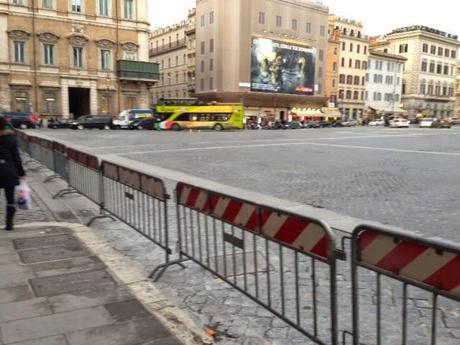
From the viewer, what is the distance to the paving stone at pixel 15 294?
3.94 metres

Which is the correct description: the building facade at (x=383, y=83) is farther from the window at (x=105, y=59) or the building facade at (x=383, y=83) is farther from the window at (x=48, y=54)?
the window at (x=48, y=54)

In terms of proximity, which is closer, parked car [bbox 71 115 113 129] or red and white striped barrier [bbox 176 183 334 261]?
red and white striped barrier [bbox 176 183 334 261]

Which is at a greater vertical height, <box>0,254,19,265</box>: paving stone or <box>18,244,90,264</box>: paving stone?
<box>0,254,19,265</box>: paving stone

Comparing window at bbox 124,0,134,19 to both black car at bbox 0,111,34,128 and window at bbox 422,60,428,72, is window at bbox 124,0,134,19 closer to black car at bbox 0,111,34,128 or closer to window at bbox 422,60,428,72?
black car at bbox 0,111,34,128

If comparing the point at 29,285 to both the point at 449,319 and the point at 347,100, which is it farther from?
Answer: the point at 347,100

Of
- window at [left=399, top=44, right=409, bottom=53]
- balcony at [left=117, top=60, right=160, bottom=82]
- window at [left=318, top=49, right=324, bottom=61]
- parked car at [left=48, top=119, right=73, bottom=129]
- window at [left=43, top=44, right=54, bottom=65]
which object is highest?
window at [left=399, top=44, right=409, bottom=53]

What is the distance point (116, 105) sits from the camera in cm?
5316

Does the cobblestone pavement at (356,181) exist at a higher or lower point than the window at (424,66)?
lower

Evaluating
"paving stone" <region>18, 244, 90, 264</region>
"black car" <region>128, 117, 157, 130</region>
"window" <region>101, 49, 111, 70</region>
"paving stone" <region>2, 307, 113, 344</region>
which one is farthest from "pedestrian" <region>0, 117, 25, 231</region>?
"window" <region>101, 49, 111, 70</region>

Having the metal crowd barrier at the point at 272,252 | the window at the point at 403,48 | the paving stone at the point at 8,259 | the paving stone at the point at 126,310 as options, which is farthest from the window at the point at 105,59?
the window at the point at 403,48

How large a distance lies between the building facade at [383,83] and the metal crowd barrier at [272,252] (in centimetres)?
9531

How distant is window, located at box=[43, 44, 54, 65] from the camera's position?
48719 mm

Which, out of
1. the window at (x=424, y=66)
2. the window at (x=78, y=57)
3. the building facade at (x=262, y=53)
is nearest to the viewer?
the window at (x=78, y=57)

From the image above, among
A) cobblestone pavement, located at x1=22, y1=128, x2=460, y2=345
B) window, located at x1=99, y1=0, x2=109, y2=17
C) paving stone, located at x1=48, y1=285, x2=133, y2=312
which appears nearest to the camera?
cobblestone pavement, located at x1=22, y1=128, x2=460, y2=345
